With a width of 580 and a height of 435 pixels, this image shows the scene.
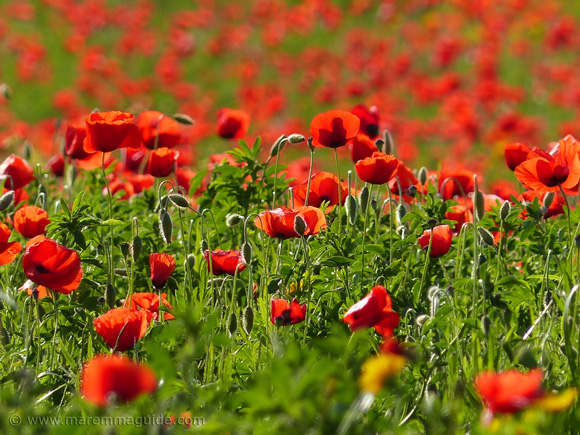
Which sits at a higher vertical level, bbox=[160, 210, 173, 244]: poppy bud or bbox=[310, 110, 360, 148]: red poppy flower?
bbox=[310, 110, 360, 148]: red poppy flower

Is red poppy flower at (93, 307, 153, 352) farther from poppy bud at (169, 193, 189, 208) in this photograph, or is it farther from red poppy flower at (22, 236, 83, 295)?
poppy bud at (169, 193, 189, 208)

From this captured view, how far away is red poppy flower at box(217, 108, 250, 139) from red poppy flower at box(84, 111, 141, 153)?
912 millimetres

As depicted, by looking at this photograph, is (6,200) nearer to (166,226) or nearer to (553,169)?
(166,226)

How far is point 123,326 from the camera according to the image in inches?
68.2

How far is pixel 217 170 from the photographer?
2578 millimetres

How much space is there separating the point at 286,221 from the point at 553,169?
0.71 meters

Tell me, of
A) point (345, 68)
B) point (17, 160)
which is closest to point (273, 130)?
point (345, 68)

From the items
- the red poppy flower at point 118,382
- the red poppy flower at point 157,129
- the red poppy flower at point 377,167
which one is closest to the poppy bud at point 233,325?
the red poppy flower at point 377,167

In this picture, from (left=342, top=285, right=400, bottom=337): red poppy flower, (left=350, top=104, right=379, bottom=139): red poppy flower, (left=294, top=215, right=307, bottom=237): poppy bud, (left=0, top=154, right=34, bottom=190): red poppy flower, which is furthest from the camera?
(left=350, top=104, right=379, bottom=139): red poppy flower

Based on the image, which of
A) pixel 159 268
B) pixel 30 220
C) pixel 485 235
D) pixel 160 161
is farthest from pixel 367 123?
pixel 30 220

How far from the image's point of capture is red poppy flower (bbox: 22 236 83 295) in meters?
1.77

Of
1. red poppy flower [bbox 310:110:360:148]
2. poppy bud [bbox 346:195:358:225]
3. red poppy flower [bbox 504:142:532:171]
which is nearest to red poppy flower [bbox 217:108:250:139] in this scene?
red poppy flower [bbox 310:110:360:148]

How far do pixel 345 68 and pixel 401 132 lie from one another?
3.12m

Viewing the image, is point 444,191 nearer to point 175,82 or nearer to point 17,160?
point 17,160
